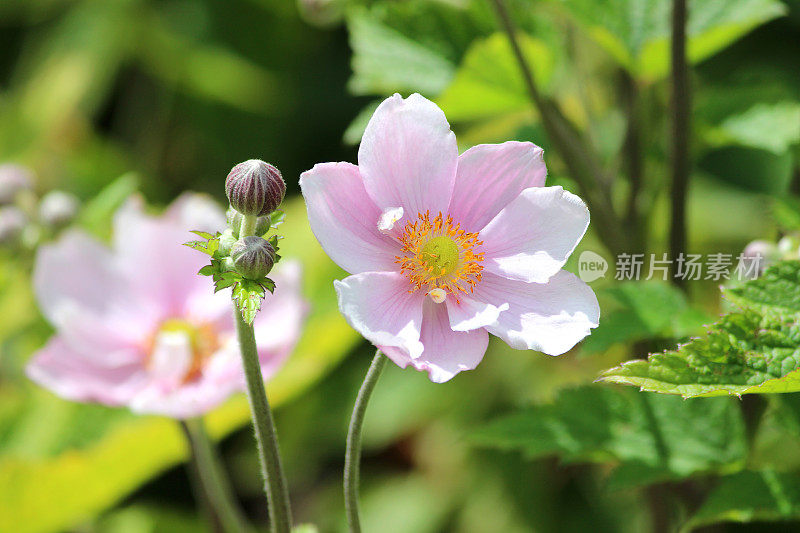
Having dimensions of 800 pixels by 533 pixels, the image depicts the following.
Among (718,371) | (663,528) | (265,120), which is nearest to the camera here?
(718,371)

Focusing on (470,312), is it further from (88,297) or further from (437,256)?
(88,297)

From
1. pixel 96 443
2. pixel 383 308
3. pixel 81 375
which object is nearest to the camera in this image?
pixel 383 308

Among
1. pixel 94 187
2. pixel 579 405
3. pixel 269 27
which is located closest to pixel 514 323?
pixel 579 405

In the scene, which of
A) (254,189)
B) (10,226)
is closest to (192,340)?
(10,226)

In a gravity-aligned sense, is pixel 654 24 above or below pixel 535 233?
above

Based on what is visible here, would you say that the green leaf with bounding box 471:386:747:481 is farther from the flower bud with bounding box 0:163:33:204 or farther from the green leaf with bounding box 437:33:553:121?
the flower bud with bounding box 0:163:33:204

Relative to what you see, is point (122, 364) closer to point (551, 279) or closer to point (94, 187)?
point (551, 279)
